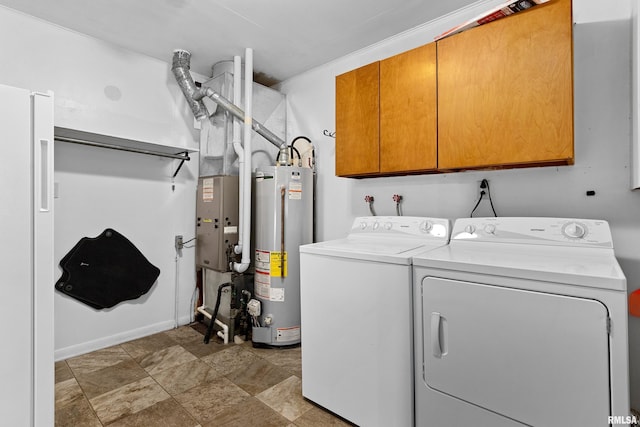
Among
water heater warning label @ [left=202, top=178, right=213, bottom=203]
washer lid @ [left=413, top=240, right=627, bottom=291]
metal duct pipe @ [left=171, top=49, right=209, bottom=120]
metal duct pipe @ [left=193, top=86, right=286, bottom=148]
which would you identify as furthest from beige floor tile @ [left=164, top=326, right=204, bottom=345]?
washer lid @ [left=413, top=240, right=627, bottom=291]

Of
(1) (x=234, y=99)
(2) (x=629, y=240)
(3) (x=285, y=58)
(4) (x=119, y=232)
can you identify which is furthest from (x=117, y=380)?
(2) (x=629, y=240)

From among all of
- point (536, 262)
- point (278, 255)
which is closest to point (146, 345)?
point (278, 255)

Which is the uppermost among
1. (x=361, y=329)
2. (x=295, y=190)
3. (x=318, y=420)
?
(x=295, y=190)

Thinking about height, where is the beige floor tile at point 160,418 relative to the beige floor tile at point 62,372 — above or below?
below

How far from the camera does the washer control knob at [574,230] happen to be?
60.1 inches

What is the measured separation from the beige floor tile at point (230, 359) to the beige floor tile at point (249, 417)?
42 cm

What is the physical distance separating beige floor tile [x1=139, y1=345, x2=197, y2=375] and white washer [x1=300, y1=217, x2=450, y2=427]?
109 cm

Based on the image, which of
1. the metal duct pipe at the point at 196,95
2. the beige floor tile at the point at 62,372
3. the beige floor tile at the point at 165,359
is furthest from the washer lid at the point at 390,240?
the beige floor tile at the point at 62,372

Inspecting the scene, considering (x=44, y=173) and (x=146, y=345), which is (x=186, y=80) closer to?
(x=44, y=173)

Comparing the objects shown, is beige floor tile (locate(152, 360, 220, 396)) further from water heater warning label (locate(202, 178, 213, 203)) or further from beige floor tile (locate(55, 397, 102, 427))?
water heater warning label (locate(202, 178, 213, 203))

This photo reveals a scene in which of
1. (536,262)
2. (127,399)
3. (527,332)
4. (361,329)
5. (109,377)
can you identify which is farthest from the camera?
(109,377)

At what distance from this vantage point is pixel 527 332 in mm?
1197

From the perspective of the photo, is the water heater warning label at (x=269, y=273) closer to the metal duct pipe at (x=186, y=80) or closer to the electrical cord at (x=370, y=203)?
the electrical cord at (x=370, y=203)

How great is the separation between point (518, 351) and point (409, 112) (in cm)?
142
